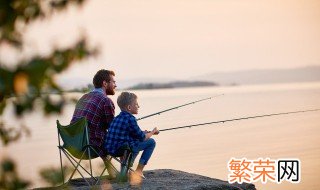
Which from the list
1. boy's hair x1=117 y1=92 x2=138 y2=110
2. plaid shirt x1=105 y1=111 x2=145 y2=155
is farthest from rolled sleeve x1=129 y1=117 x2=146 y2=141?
boy's hair x1=117 y1=92 x2=138 y2=110

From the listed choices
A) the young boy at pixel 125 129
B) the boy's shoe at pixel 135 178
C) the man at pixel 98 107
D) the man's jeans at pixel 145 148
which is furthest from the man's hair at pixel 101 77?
the boy's shoe at pixel 135 178

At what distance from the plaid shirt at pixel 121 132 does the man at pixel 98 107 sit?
0.13 meters

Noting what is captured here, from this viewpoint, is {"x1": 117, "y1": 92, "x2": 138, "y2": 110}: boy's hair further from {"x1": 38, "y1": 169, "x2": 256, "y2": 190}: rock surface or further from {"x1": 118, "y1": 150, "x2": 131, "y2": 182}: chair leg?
{"x1": 38, "y1": 169, "x2": 256, "y2": 190}: rock surface

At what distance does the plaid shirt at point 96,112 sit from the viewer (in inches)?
200

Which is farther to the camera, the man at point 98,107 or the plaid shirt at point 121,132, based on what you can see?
the man at point 98,107

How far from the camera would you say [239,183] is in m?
5.54

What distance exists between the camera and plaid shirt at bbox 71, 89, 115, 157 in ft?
16.7

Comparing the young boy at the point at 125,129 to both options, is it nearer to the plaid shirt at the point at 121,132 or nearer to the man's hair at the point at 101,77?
the plaid shirt at the point at 121,132

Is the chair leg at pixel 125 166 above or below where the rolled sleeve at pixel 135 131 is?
below

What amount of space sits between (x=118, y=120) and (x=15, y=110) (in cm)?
355

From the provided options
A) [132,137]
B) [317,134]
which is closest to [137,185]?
[132,137]

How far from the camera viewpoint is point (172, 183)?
5.15 metres

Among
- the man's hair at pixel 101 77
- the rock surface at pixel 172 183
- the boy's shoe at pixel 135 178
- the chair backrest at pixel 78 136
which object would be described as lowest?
the rock surface at pixel 172 183

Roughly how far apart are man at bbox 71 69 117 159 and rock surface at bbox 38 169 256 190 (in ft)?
1.08
